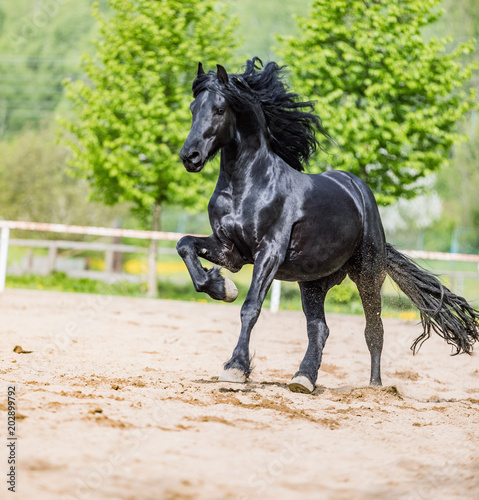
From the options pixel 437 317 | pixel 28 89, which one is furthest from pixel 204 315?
pixel 28 89

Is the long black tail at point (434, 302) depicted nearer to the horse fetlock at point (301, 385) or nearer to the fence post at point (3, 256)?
the horse fetlock at point (301, 385)

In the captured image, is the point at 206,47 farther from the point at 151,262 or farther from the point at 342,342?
the point at 342,342

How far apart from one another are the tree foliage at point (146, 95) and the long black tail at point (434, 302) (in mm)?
9236

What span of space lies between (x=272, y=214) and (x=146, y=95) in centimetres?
1195

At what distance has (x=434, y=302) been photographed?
5504 mm

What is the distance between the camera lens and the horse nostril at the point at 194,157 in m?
4.06

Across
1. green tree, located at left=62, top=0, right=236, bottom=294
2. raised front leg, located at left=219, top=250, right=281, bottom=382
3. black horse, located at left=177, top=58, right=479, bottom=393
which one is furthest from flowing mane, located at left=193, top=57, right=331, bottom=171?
green tree, located at left=62, top=0, right=236, bottom=294

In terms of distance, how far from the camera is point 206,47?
15.3 m

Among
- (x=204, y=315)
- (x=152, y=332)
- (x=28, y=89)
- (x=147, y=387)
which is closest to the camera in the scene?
(x=147, y=387)

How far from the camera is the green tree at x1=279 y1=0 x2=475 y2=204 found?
13.6 m

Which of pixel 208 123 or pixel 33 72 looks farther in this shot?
pixel 33 72

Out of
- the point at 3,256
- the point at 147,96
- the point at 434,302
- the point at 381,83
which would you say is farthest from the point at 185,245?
the point at 147,96

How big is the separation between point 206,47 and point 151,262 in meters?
5.46

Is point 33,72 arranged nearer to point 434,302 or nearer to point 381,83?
point 381,83
